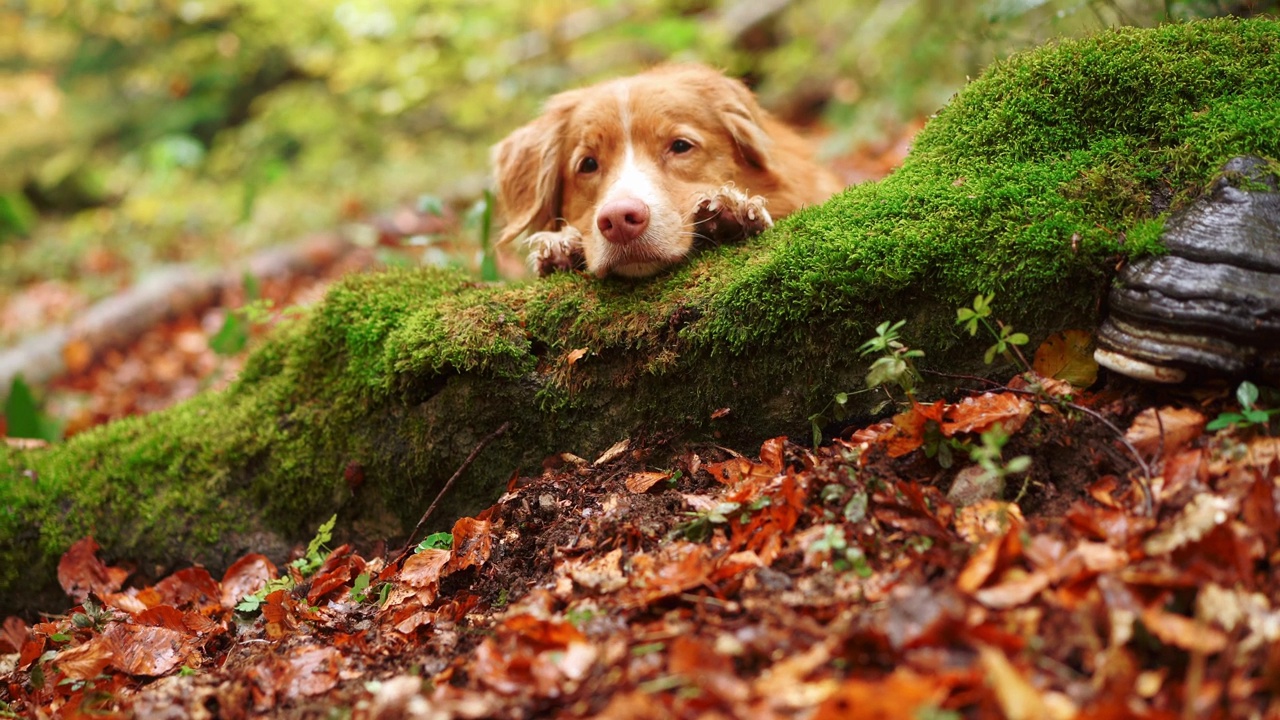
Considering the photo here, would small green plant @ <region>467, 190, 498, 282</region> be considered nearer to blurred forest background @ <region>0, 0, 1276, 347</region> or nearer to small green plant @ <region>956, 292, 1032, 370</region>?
small green plant @ <region>956, 292, 1032, 370</region>

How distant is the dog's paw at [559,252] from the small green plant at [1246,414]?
2.81m

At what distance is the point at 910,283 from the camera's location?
307 cm

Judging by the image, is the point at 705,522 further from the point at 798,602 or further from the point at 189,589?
the point at 189,589

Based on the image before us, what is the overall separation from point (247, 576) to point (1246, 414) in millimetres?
4136

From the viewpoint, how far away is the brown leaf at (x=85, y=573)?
14.0 ft

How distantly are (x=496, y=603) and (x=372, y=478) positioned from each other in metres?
1.37

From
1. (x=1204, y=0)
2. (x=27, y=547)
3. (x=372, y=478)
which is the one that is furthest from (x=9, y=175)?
(x=1204, y=0)

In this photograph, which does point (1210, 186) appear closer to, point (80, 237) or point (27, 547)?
point (27, 547)

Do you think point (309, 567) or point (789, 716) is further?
point (309, 567)

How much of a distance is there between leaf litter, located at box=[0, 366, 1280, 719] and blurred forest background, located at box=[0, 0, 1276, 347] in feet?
18.5

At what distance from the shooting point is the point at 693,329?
3371 millimetres

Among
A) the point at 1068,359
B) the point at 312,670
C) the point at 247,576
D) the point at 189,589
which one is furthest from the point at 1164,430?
the point at 189,589

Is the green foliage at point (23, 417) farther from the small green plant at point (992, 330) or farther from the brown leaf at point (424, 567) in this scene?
the small green plant at point (992, 330)

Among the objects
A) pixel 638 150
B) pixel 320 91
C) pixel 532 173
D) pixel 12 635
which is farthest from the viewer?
pixel 320 91
